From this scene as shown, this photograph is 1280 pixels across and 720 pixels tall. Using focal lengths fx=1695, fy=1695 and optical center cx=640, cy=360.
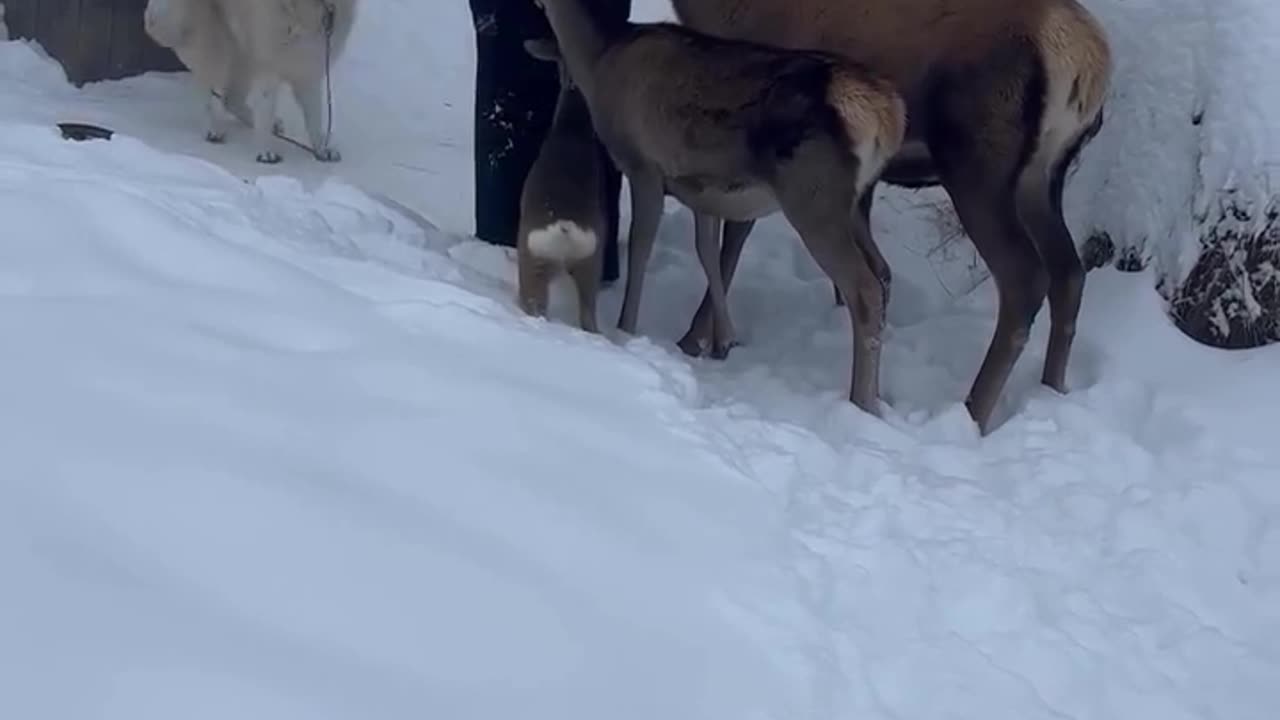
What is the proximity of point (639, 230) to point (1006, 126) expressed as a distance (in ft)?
4.49

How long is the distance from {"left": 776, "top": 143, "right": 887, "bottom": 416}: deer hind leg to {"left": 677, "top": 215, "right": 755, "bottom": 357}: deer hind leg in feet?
2.34

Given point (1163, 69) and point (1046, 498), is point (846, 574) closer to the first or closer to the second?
point (1046, 498)

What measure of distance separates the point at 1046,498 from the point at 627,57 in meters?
2.28

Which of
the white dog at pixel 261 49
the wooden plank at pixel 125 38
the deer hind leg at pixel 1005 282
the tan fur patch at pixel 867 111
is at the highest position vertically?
the tan fur patch at pixel 867 111

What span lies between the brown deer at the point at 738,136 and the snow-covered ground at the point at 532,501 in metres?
0.43

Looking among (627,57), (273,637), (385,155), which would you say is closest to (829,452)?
(627,57)

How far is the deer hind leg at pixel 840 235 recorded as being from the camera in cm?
538

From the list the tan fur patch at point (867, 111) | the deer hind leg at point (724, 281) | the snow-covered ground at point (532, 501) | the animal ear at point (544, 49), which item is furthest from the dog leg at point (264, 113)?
the tan fur patch at point (867, 111)

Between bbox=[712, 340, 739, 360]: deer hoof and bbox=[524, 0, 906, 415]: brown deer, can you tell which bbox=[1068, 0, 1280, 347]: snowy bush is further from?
bbox=[712, 340, 739, 360]: deer hoof

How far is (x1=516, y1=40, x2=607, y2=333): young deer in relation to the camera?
5852mm

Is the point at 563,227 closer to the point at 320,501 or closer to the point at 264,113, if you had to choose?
the point at 320,501

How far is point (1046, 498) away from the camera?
4762 millimetres

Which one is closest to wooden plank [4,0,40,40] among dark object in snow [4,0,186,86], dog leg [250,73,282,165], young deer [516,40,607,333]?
dark object in snow [4,0,186,86]

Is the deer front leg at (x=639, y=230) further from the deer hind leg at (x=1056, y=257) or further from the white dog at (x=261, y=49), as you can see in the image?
the white dog at (x=261, y=49)
